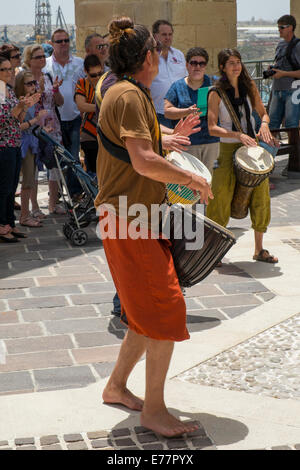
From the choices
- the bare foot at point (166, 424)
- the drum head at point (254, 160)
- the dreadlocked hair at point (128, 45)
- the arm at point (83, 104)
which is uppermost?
the dreadlocked hair at point (128, 45)

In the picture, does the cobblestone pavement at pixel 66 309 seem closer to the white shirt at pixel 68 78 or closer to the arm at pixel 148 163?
the arm at pixel 148 163

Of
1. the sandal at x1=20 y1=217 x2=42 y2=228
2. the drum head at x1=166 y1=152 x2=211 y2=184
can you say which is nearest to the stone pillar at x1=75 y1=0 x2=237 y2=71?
the sandal at x1=20 y1=217 x2=42 y2=228

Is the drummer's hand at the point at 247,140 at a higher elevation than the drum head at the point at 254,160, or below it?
higher

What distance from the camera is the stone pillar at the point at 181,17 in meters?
11.8

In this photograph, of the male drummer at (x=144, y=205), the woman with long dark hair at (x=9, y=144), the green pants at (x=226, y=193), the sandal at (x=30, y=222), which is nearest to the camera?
the male drummer at (x=144, y=205)

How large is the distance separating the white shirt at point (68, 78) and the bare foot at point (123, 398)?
5775 mm

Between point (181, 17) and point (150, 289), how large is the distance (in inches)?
338

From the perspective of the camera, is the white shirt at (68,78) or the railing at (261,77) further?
the railing at (261,77)

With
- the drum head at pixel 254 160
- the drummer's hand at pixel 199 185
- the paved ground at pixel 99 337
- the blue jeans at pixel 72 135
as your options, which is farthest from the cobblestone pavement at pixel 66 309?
the blue jeans at pixel 72 135

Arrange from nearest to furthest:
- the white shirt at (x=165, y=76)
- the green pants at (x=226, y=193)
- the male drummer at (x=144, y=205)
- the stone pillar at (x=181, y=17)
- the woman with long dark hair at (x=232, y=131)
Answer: the male drummer at (x=144, y=205)
the woman with long dark hair at (x=232, y=131)
the green pants at (x=226, y=193)
the white shirt at (x=165, y=76)
the stone pillar at (x=181, y=17)

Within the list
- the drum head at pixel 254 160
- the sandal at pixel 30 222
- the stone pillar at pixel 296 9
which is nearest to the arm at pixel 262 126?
the drum head at pixel 254 160

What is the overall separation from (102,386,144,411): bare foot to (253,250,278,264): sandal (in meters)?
3.30

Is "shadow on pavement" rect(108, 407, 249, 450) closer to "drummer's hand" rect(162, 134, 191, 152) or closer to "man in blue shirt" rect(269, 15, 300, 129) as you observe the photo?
"drummer's hand" rect(162, 134, 191, 152)
